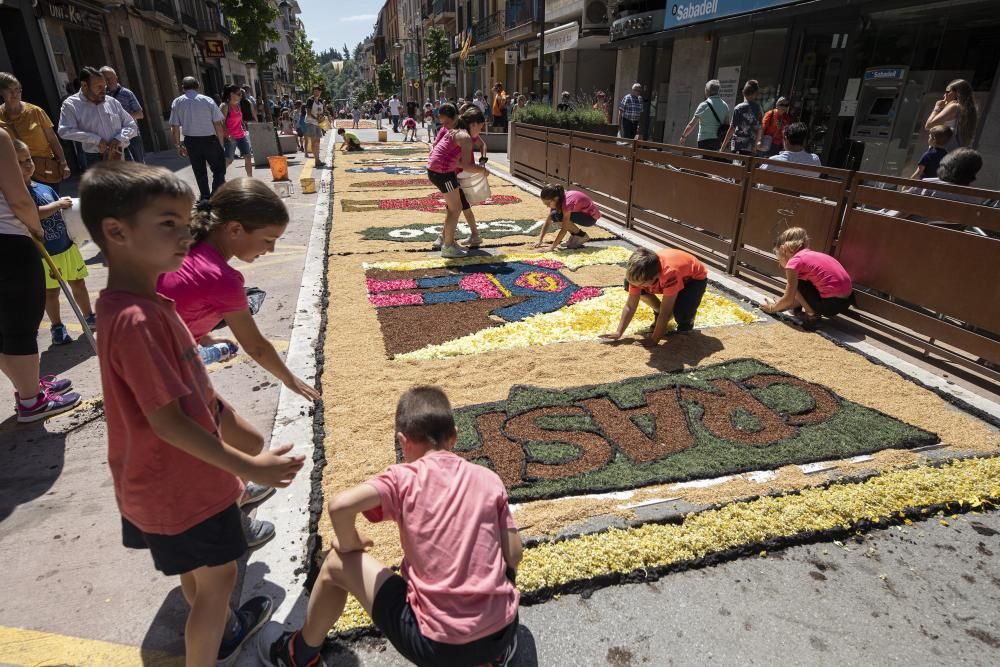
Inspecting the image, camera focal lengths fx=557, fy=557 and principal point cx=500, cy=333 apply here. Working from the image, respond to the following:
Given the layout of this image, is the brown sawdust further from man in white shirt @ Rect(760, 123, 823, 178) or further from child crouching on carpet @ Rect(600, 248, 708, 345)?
man in white shirt @ Rect(760, 123, 823, 178)

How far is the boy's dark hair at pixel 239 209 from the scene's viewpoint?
90.0 inches

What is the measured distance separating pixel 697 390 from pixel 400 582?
2.94 m

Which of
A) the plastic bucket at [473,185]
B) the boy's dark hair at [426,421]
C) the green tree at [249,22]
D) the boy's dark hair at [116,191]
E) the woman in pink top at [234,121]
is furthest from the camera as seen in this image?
the green tree at [249,22]

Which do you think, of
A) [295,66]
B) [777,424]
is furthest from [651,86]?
[295,66]

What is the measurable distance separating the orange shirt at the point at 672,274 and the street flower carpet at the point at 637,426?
522 mm

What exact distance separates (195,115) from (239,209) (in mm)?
8825

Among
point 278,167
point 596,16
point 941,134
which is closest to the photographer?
point 941,134

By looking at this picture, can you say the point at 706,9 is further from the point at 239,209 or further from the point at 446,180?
the point at 239,209

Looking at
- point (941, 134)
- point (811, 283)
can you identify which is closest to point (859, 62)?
point (941, 134)

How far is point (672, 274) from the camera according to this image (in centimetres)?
477

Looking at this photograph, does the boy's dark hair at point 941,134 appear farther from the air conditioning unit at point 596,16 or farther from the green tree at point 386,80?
the green tree at point 386,80

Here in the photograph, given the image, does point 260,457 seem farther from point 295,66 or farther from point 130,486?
point 295,66

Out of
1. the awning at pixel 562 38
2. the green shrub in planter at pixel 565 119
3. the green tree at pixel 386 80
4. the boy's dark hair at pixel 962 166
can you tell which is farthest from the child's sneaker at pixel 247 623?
the green tree at pixel 386 80

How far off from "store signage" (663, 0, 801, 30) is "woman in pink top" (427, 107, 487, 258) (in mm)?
8171
